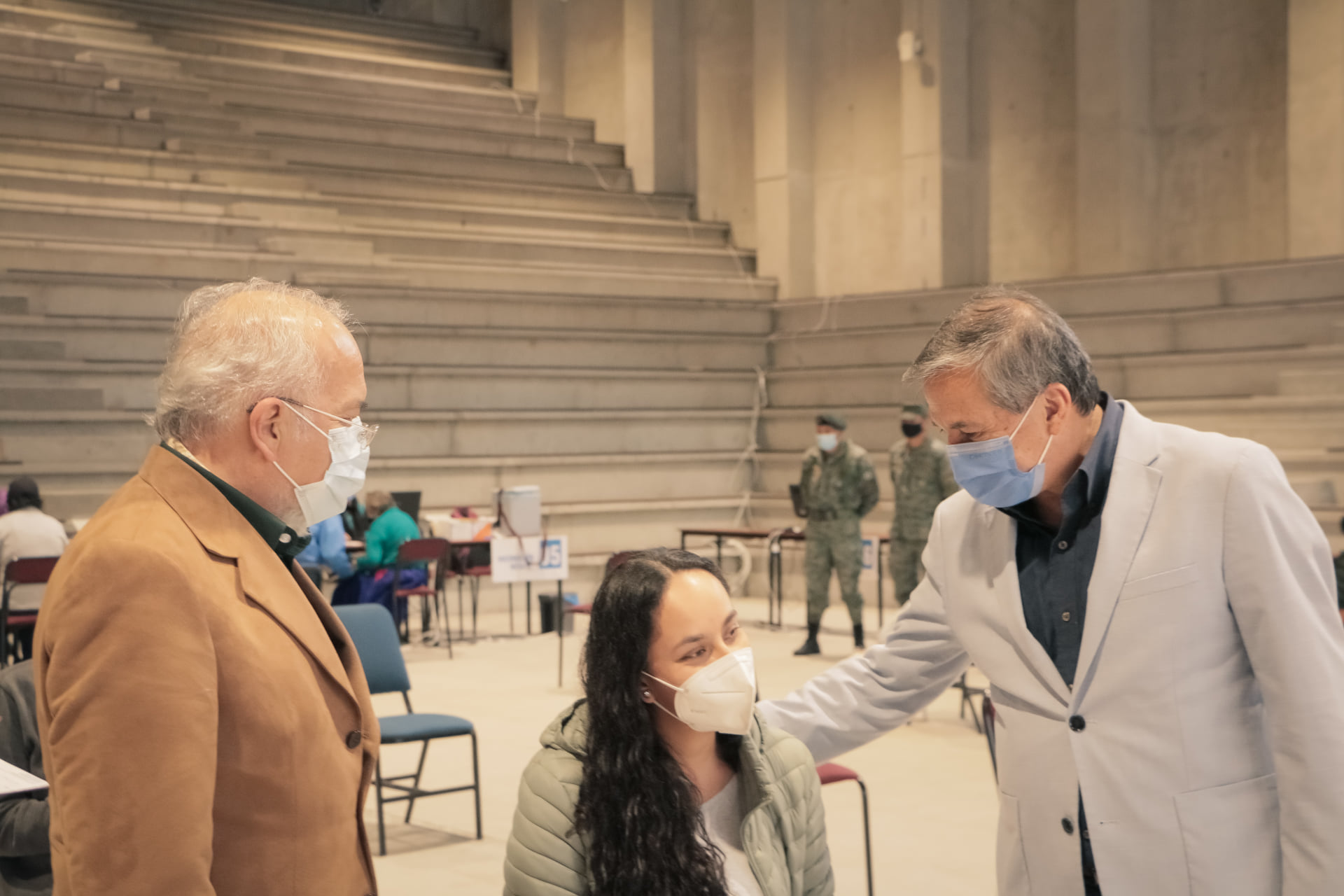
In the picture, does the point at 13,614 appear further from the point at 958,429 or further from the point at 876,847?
the point at 958,429

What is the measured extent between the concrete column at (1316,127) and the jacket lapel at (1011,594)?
34.0 ft

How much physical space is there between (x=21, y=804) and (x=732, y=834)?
1639 mm

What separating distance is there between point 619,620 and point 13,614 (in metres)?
6.70

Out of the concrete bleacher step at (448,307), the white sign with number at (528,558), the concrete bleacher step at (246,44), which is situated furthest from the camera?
the concrete bleacher step at (246,44)

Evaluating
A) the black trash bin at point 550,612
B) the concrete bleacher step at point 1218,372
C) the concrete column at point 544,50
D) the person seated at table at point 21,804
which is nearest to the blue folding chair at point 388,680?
the person seated at table at point 21,804

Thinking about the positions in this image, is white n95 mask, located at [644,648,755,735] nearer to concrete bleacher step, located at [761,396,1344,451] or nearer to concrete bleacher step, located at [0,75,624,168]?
concrete bleacher step, located at [761,396,1344,451]

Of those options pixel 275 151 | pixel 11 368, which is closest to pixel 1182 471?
→ pixel 11 368

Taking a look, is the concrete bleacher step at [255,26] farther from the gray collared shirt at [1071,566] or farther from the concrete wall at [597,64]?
the gray collared shirt at [1071,566]

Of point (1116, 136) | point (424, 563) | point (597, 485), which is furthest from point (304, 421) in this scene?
point (1116, 136)

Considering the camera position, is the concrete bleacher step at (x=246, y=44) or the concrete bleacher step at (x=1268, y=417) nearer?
the concrete bleacher step at (x=1268, y=417)

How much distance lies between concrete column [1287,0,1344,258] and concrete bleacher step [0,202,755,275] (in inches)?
230

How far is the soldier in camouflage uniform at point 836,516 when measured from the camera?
31.2ft

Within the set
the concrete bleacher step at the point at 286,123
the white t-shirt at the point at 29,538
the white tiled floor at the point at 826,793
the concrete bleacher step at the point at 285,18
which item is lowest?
the white tiled floor at the point at 826,793

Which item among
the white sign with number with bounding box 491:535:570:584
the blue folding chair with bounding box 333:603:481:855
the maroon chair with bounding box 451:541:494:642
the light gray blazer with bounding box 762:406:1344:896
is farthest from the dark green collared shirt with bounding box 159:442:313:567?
the maroon chair with bounding box 451:541:494:642
